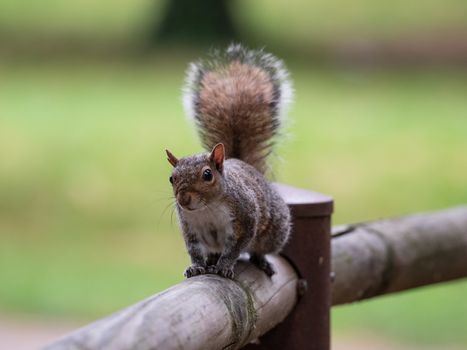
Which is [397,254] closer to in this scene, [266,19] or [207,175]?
[207,175]

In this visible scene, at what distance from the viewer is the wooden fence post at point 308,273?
7.00ft

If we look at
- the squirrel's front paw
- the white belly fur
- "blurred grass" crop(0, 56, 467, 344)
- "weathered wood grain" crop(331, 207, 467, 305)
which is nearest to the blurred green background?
"blurred grass" crop(0, 56, 467, 344)

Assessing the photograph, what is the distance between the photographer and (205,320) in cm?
150

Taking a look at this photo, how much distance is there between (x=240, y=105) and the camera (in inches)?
91.1

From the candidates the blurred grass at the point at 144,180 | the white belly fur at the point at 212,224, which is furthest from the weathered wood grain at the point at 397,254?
the blurred grass at the point at 144,180

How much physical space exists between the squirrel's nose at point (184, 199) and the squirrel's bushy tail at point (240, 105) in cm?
44

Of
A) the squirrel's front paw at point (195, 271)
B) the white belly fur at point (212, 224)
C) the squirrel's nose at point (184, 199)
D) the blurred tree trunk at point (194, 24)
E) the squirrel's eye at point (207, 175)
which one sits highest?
the blurred tree trunk at point (194, 24)

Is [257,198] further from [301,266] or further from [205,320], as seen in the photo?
[205,320]

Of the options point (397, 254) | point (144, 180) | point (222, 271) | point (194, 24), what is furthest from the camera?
point (194, 24)

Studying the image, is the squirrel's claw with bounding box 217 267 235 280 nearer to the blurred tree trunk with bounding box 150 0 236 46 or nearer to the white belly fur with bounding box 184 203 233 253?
the white belly fur with bounding box 184 203 233 253

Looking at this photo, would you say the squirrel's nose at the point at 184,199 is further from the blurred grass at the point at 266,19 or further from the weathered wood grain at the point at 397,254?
the blurred grass at the point at 266,19

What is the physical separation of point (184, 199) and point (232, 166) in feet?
0.76

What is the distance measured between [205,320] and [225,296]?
0.52 ft

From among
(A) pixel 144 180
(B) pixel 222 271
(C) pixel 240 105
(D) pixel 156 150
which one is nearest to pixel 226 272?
(B) pixel 222 271
